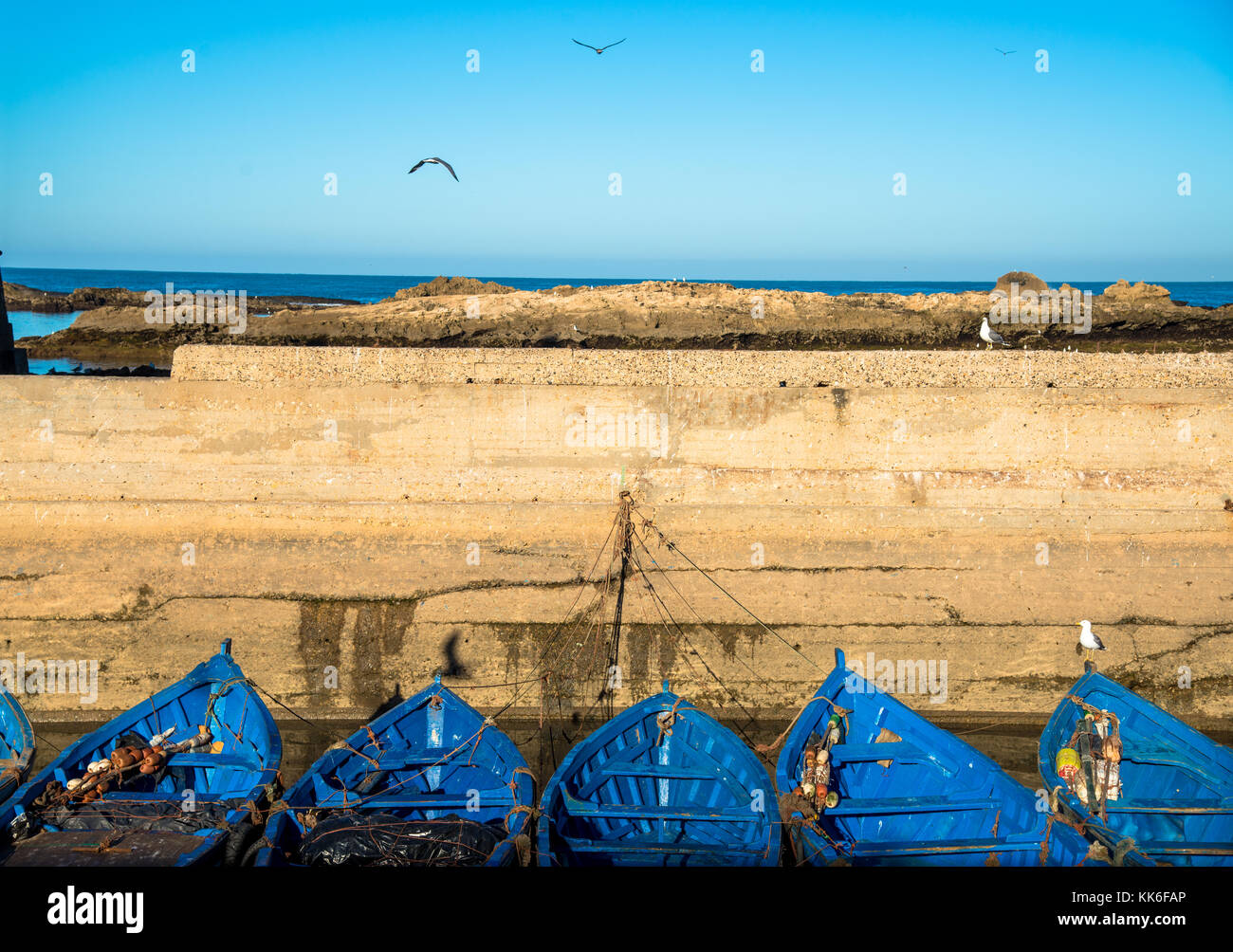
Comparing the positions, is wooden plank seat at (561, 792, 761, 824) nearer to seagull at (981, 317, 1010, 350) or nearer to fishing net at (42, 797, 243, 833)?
fishing net at (42, 797, 243, 833)

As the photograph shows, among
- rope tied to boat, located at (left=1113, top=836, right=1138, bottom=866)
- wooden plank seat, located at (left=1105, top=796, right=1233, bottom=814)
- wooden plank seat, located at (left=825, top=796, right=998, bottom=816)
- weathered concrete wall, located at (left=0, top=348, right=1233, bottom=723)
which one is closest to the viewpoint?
rope tied to boat, located at (left=1113, top=836, right=1138, bottom=866)

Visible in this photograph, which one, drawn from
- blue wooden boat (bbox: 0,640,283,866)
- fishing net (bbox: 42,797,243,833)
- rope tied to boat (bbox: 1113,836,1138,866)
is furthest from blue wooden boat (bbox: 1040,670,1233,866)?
fishing net (bbox: 42,797,243,833)

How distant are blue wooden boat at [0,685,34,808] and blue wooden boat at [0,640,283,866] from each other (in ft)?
0.72

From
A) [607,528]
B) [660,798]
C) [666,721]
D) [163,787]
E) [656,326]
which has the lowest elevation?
[660,798]

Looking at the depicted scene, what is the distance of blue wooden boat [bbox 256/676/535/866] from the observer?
5988 mm

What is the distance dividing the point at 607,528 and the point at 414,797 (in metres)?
3.89

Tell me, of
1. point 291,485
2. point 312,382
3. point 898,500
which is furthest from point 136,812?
point 898,500

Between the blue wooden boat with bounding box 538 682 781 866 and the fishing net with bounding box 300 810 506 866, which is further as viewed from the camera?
the blue wooden boat with bounding box 538 682 781 866

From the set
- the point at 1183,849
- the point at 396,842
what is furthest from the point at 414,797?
the point at 1183,849

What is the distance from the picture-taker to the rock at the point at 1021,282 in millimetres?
20984

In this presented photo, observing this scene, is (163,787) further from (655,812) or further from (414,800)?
(655,812)

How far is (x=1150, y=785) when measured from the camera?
7.38 metres

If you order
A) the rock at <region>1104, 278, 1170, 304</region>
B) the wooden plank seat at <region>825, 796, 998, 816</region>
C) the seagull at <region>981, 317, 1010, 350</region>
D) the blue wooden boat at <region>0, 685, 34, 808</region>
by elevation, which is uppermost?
the rock at <region>1104, 278, 1170, 304</region>
